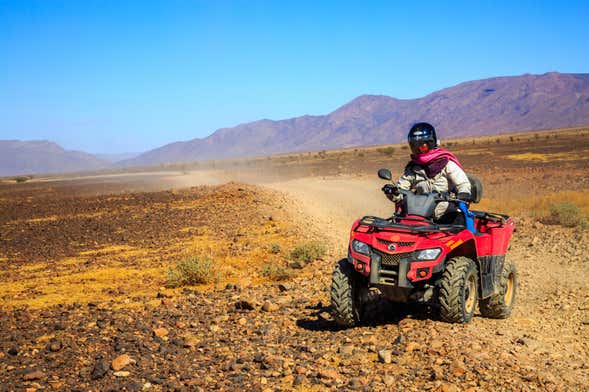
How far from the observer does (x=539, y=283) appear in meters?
9.63

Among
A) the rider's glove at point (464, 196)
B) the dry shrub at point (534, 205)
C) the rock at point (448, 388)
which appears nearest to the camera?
the rock at point (448, 388)

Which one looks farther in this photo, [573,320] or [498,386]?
[573,320]

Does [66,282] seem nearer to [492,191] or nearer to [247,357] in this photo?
[247,357]

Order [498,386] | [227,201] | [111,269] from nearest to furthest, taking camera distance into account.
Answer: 1. [498,386]
2. [111,269]
3. [227,201]

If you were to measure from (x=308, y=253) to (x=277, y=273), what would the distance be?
4.42ft

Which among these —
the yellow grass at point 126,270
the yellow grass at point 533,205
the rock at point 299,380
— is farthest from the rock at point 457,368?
the yellow grass at point 533,205

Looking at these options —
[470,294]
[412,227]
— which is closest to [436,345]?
[470,294]

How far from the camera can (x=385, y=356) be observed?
579 cm

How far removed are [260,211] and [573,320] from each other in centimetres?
1298

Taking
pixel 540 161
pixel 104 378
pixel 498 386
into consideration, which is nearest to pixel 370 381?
pixel 498 386

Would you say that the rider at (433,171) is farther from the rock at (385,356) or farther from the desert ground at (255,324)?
the rock at (385,356)

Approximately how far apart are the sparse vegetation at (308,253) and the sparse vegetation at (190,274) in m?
1.92

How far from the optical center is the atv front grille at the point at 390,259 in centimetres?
628

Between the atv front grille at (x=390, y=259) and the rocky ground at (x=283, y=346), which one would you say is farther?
the atv front grille at (x=390, y=259)
